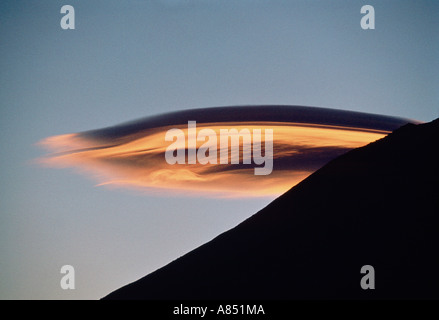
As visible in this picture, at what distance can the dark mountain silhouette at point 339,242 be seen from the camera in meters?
4.82

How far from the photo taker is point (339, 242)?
5.43 metres

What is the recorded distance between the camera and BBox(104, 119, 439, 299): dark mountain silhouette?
4.82 m

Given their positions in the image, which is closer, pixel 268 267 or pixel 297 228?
pixel 268 267

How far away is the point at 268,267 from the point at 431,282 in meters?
1.86

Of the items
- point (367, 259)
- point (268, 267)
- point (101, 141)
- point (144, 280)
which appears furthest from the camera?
Answer: point (144, 280)

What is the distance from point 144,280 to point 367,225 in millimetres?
3030

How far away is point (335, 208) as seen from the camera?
6.09 m

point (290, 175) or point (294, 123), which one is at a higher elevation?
point (294, 123)

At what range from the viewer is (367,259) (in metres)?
5.08

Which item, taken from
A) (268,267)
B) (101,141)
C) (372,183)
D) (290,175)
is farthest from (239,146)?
(372,183)
